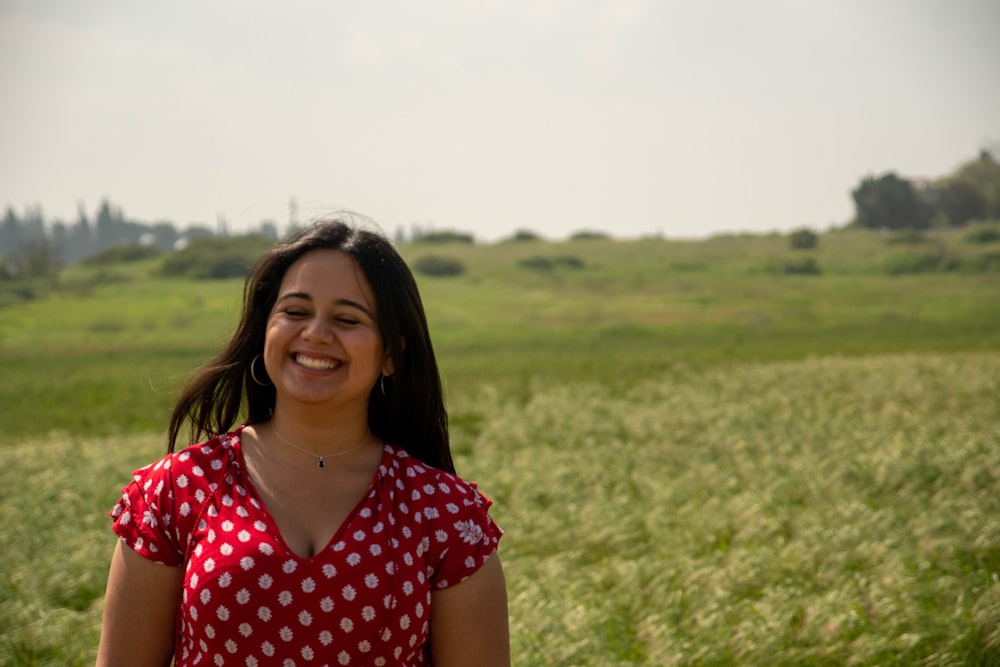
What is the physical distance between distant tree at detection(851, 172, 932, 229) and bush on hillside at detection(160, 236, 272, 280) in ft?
172

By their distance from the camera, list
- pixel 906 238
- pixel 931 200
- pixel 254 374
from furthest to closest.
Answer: pixel 931 200 < pixel 906 238 < pixel 254 374

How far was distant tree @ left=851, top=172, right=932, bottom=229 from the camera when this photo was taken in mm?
86375

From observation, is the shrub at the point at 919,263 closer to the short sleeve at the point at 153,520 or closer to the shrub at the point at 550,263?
the shrub at the point at 550,263

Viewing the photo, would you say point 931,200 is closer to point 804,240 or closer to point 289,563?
point 804,240

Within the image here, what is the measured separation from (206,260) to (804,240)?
131ft

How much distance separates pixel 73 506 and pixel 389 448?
788cm

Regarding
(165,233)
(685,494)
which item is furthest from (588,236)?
(165,233)

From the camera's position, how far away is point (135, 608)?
105 inches

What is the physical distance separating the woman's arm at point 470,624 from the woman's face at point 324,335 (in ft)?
2.00

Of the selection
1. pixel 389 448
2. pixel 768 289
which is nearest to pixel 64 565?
pixel 389 448

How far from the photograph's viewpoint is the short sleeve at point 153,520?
2674 mm

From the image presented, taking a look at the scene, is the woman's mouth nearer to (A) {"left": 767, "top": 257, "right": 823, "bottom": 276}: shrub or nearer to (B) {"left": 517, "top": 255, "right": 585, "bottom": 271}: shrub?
(A) {"left": 767, "top": 257, "right": 823, "bottom": 276}: shrub

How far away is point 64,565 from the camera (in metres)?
7.52

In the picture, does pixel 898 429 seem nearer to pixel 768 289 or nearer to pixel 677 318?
pixel 677 318
